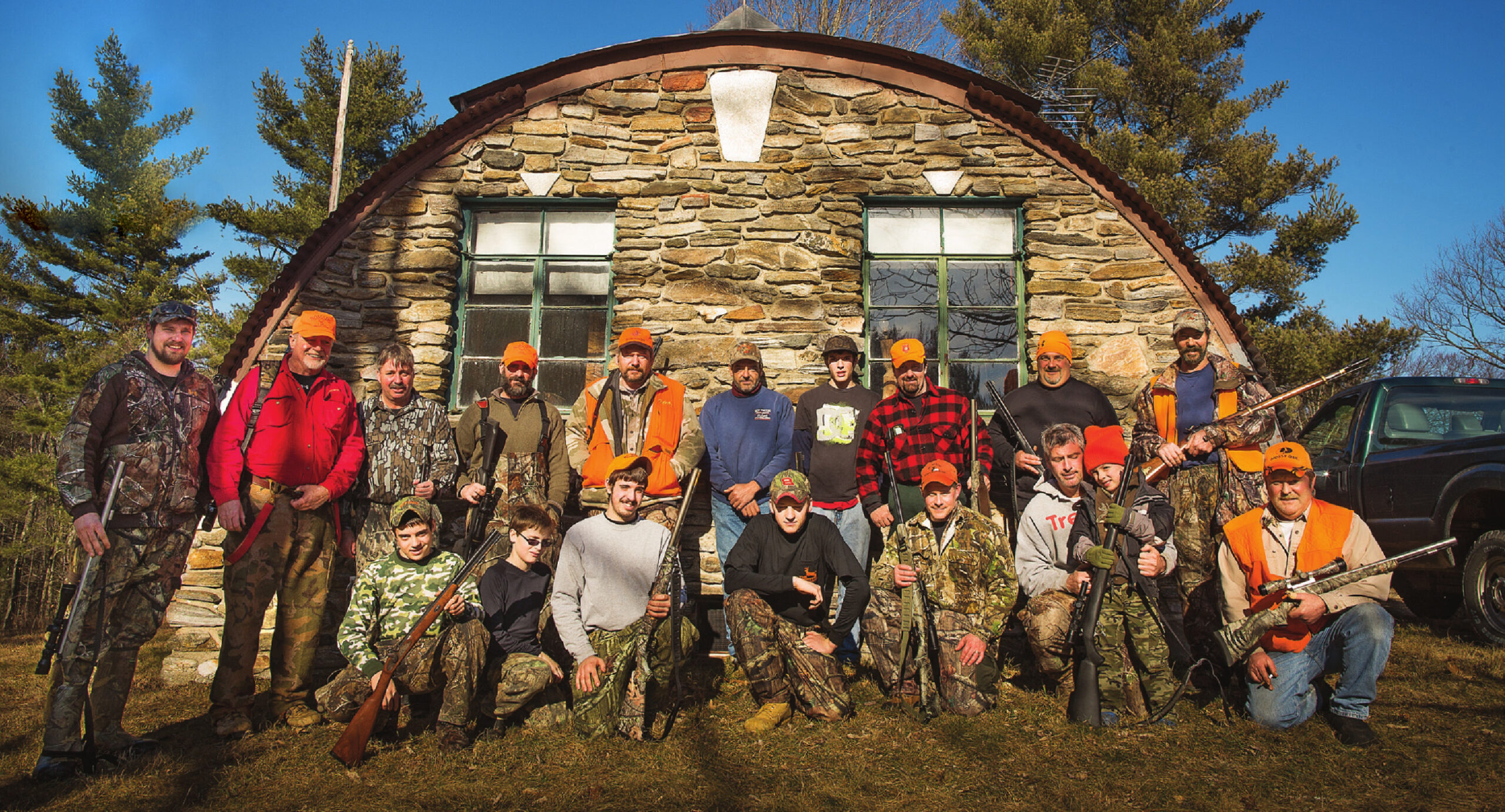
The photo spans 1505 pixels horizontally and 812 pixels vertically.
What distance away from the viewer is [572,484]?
537cm

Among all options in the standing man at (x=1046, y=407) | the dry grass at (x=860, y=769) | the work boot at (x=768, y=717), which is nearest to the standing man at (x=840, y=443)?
the work boot at (x=768, y=717)

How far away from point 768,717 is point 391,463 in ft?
8.60

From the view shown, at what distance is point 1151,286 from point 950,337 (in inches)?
60.3

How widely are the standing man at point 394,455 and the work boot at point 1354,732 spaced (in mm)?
4686

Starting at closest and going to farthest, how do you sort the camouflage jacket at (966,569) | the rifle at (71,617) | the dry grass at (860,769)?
1. the dry grass at (860,769)
2. the rifle at (71,617)
3. the camouflage jacket at (966,569)

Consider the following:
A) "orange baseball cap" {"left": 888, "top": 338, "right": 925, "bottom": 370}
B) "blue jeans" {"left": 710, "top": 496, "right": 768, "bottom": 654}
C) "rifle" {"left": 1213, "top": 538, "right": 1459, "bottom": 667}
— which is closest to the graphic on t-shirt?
"orange baseball cap" {"left": 888, "top": 338, "right": 925, "bottom": 370}

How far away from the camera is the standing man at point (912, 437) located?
16.1 ft

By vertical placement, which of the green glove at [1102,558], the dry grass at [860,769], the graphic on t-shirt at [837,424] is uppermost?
the graphic on t-shirt at [837,424]

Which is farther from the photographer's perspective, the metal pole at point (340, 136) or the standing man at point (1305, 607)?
the metal pole at point (340, 136)

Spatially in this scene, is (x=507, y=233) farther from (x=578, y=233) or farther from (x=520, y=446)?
(x=520, y=446)

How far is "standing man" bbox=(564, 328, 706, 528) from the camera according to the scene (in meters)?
5.01

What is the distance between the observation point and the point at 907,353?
5.06 meters

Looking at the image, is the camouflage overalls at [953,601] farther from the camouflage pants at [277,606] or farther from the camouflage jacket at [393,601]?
the camouflage pants at [277,606]

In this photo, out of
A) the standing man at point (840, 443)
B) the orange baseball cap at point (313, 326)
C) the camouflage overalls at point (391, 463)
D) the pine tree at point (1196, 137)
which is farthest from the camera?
the pine tree at point (1196, 137)
